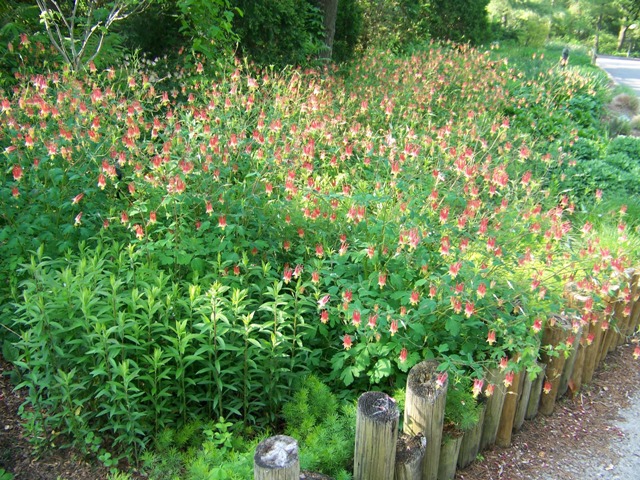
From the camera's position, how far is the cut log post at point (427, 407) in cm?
248

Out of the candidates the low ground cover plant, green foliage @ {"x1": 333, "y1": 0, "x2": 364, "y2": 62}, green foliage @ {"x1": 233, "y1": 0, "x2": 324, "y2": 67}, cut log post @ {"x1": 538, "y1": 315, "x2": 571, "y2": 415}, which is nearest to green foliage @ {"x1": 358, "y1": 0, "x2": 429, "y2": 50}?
green foliage @ {"x1": 333, "y1": 0, "x2": 364, "y2": 62}

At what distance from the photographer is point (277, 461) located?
1827 mm

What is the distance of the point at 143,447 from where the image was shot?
2479 mm

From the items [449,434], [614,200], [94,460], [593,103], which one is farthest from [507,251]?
[593,103]

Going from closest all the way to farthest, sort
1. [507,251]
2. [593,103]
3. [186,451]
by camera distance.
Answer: [186,451], [507,251], [593,103]

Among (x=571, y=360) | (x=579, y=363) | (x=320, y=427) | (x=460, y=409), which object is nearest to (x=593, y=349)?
(x=579, y=363)

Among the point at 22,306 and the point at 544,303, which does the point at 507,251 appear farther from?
the point at 22,306

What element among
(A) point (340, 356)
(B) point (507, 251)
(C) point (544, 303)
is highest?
(B) point (507, 251)

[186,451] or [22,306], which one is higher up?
[22,306]

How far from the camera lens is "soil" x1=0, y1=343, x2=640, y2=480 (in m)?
2.62

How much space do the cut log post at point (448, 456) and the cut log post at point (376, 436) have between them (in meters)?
0.44

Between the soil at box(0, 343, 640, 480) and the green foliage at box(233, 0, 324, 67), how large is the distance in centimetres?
563

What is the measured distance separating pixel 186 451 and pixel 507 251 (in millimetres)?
1956

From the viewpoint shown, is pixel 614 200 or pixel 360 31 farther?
pixel 360 31
